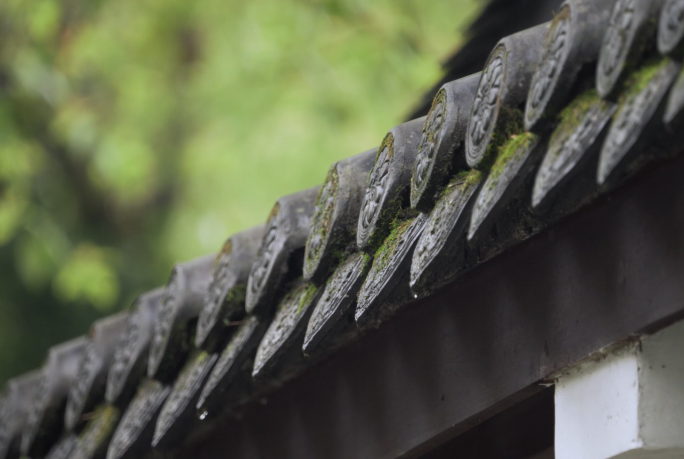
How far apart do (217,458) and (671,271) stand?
0.88 meters

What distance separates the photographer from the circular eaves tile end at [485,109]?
0.63m

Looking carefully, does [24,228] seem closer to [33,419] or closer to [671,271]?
[33,419]

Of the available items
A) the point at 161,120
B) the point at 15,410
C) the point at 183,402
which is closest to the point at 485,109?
the point at 183,402

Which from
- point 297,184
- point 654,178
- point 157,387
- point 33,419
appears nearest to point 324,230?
point 654,178

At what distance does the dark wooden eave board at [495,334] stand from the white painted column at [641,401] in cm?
3

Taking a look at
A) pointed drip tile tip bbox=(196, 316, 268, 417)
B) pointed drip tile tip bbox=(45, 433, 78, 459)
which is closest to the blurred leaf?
pointed drip tile tip bbox=(45, 433, 78, 459)

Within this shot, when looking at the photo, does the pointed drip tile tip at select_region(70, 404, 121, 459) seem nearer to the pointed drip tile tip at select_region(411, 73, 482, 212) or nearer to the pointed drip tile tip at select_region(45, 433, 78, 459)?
the pointed drip tile tip at select_region(45, 433, 78, 459)

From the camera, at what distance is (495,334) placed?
0.79 meters

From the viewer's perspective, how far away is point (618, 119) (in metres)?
0.51

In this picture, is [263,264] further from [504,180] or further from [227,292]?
[504,180]

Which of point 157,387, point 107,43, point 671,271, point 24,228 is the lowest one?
point 671,271

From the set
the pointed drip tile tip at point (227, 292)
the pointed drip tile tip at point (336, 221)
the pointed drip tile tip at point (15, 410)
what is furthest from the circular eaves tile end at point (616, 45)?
the pointed drip tile tip at point (15, 410)

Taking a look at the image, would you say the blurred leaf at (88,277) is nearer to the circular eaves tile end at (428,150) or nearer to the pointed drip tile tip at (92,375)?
the pointed drip tile tip at (92,375)

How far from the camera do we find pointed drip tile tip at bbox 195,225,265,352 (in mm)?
1033
